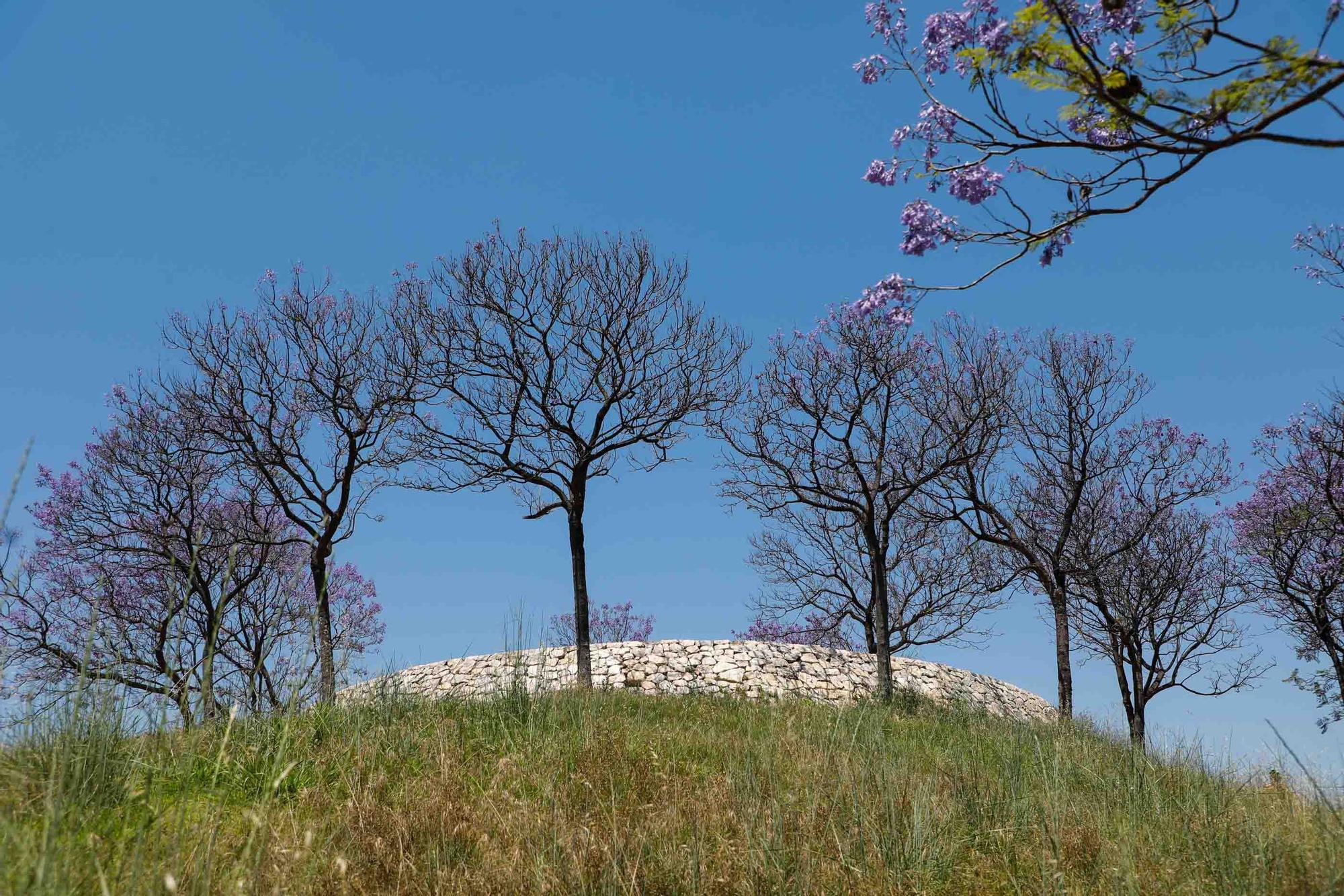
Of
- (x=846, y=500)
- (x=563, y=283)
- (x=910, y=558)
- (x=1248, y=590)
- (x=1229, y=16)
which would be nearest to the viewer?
(x=1229, y=16)

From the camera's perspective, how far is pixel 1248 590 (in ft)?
62.6

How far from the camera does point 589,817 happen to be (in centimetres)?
482

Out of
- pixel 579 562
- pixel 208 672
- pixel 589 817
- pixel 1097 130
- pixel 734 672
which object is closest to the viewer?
pixel 208 672

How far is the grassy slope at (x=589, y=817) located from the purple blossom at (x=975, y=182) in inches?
147

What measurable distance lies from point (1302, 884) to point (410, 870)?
408 cm

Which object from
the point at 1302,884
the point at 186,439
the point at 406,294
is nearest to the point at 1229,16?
the point at 1302,884

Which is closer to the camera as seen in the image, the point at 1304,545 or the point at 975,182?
the point at 975,182

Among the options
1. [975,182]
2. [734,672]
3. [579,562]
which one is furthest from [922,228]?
[734,672]

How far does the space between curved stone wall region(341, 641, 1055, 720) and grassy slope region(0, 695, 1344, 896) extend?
8.46 meters

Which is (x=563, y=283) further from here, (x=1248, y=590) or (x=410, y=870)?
(x=1248, y=590)

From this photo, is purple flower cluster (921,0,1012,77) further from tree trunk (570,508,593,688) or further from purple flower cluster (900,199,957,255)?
tree trunk (570,508,593,688)

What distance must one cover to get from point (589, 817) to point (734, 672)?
12630 mm

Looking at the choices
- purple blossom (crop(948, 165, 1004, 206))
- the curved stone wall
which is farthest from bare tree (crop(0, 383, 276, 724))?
purple blossom (crop(948, 165, 1004, 206))

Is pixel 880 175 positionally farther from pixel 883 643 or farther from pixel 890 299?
pixel 883 643
